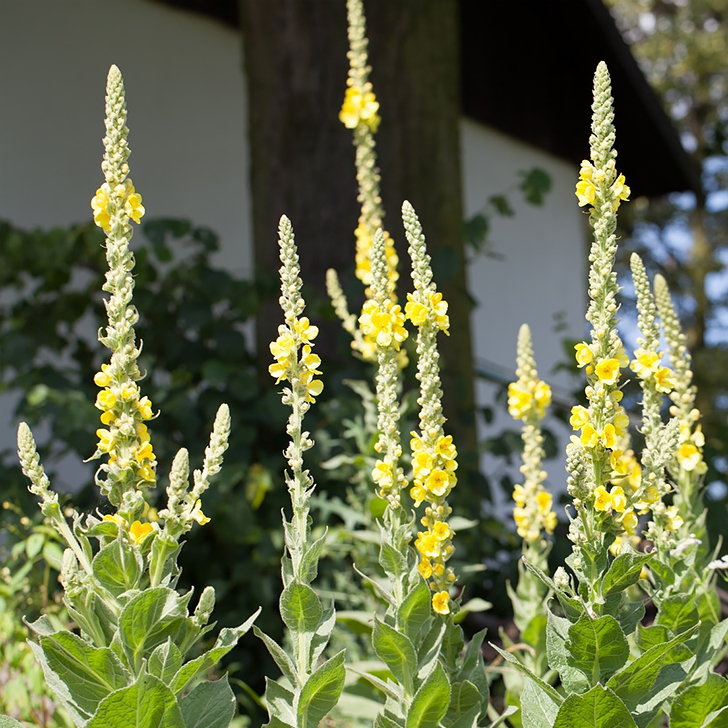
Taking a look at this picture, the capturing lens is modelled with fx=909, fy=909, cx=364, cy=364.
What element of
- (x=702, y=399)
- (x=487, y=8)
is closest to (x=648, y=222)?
(x=702, y=399)

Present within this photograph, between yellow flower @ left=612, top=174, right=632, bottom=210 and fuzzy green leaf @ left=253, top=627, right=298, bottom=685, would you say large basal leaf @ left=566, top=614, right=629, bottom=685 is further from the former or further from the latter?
yellow flower @ left=612, top=174, right=632, bottom=210

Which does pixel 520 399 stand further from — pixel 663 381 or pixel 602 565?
pixel 602 565

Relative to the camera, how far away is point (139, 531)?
59.0 inches

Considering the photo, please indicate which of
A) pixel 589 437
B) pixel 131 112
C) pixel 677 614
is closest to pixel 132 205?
pixel 589 437

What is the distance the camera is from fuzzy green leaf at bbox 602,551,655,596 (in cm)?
142

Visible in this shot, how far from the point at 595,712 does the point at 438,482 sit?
455 millimetres

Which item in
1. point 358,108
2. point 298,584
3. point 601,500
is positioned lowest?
point 298,584

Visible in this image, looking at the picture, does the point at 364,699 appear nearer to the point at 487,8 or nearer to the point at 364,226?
the point at 364,226

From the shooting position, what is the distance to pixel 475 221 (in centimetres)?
377

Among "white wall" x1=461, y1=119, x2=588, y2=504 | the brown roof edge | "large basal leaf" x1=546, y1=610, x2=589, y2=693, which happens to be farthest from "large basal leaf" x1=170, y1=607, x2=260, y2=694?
the brown roof edge

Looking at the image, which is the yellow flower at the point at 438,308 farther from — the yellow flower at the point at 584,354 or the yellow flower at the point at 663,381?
the yellow flower at the point at 663,381

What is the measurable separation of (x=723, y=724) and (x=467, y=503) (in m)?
1.99

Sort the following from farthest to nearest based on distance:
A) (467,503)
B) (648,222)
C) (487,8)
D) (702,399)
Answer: (648,222)
(702,399)
(487,8)
(467,503)

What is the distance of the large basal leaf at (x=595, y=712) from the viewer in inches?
54.6
